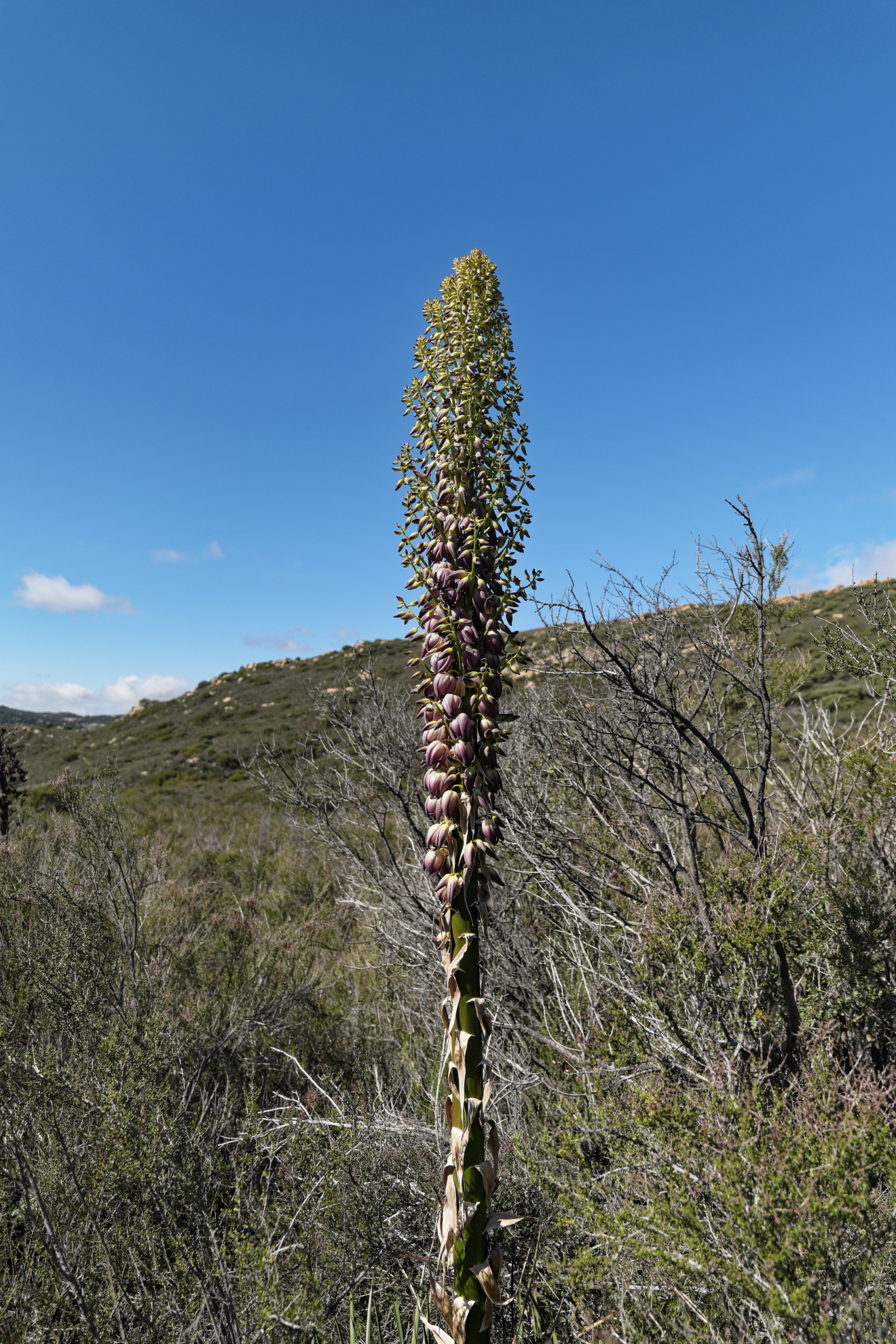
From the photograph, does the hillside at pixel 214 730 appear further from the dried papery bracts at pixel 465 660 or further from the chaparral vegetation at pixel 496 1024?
the dried papery bracts at pixel 465 660

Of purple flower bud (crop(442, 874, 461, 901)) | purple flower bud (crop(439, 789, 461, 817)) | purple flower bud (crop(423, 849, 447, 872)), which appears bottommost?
purple flower bud (crop(442, 874, 461, 901))

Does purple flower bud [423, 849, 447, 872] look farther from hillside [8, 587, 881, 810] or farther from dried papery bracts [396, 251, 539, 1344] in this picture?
hillside [8, 587, 881, 810]

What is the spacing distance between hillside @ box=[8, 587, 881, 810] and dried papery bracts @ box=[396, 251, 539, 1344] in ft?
21.9

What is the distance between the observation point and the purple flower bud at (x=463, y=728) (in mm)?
1629

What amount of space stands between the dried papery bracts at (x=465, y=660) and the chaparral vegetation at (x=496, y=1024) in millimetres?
10

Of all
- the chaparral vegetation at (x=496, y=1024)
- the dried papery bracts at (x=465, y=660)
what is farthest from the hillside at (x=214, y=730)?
the dried papery bracts at (x=465, y=660)

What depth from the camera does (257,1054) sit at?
14.4 feet

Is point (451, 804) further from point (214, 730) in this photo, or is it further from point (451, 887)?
point (214, 730)

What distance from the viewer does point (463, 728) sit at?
1.63 m

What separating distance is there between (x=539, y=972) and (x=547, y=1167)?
1488 millimetres

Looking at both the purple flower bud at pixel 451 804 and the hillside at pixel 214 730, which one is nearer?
the purple flower bud at pixel 451 804

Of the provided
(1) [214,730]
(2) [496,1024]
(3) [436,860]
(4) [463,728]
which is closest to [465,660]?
(4) [463,728]

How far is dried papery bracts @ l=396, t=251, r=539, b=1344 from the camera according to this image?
1521 millimetres

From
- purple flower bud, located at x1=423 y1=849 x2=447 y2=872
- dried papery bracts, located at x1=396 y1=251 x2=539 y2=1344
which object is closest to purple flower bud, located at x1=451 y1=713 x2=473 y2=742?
dried papery bracts, located at x1=396 y1=251 x2=539 y2=1344
